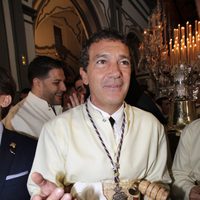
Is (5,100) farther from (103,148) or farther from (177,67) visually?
(177,67)

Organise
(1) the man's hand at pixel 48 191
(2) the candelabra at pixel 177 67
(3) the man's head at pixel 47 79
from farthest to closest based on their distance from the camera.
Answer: (3) the man's head at pixel 47 79 < (2) the candelabra at pixel 177 67 < (1) the man's hand at pixel 48 191

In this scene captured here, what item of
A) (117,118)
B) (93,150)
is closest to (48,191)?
(93,150)

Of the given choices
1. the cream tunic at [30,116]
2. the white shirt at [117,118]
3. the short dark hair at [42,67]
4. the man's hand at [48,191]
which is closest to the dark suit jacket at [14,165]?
the white shirt at [117,118]

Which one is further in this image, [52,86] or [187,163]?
[52,86]

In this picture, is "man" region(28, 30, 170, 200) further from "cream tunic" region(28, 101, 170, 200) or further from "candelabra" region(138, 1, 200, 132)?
"candelabra" region(138, 1, 200, 132)

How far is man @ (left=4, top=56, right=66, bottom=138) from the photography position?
249 cm

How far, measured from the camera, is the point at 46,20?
30.5ft

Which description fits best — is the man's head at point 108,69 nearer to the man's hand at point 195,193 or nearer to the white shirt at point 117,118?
the white shirt at point 117,118

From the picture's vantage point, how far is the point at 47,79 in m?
2.68

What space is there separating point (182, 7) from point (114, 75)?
1200cm

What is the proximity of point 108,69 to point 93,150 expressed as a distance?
40cm

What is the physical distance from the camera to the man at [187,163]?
165cm

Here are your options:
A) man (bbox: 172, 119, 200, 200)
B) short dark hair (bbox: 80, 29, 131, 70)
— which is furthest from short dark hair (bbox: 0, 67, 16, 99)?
man (bbox: 172, 119, 200, 200)

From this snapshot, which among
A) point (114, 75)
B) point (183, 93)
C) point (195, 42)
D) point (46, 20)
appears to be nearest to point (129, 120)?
point (114, 75)
